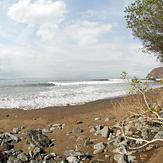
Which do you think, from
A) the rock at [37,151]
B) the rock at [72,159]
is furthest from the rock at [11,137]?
the rock at [72,159]

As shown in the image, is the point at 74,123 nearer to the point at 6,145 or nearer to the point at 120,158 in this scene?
the point at 6,145

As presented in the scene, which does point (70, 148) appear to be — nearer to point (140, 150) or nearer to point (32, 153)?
point (32, 153)

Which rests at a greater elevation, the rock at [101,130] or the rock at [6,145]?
the rock at [101,130]

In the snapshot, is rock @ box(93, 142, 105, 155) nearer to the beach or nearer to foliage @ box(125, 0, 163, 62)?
the beach

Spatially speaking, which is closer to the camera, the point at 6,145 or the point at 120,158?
the point at 120,158

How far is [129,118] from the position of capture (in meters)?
14.0

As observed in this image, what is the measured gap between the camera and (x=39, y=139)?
14578 mm

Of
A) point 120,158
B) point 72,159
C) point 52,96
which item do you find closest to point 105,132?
point 72,159

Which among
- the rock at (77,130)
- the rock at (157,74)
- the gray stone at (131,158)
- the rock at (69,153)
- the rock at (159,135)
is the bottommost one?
the rock at (69,153)

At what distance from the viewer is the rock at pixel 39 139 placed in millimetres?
14273

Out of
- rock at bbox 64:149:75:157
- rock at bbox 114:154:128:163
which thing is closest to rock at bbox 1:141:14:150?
rock at bbox 64:149:75:157

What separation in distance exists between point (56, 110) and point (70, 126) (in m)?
8.16

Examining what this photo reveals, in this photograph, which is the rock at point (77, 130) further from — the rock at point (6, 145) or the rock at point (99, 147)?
the rock at point (6, 145)

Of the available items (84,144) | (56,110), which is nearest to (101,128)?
(84,144)
